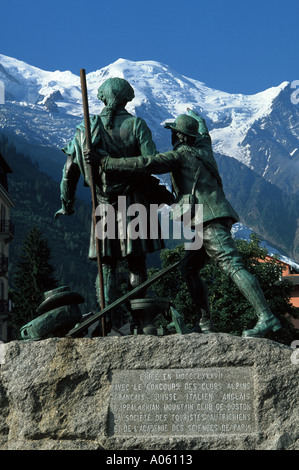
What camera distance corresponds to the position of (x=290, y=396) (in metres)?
8.64

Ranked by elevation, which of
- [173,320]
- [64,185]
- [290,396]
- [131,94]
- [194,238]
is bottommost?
[290,396]

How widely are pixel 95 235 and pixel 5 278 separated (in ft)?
182

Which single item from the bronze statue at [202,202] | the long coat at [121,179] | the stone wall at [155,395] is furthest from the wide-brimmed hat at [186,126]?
the stone wall at [155,395]

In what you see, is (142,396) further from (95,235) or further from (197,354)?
(95,235)

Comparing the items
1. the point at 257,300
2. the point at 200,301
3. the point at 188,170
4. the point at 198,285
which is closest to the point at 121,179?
the point at 188,170

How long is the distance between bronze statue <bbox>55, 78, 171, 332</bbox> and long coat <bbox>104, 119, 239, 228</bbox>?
0.86 ft

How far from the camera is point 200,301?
33.2 ft

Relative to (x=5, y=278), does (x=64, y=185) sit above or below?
below

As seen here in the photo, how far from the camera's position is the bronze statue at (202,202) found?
31.1ft

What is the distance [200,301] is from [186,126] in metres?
2.12

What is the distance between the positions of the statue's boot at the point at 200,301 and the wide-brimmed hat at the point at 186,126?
1693 mm

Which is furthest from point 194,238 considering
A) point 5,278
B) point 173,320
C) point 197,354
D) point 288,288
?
point 5,278
